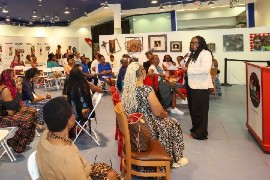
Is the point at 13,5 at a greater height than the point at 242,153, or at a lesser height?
greater

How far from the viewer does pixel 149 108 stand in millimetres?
3316

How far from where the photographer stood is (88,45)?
20531 millimetres

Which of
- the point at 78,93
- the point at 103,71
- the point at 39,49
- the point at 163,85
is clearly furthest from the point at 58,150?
the point at 39,49

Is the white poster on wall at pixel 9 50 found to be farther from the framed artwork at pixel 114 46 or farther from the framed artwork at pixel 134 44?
the framed artwork at pixel 134 44

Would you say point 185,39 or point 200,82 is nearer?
point 200,82

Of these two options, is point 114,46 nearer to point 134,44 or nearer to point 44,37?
point 134,44

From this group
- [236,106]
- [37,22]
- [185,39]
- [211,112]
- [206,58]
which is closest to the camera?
[206,58]

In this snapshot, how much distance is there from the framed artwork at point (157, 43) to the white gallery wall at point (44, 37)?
7866mm

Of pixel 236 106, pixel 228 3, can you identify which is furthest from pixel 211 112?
pixel 228 3

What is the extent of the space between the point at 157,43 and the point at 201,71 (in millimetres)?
7586

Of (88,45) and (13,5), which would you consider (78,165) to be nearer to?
(13,5)

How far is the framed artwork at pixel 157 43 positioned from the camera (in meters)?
11.6

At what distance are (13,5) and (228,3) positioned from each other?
9464 millimetres

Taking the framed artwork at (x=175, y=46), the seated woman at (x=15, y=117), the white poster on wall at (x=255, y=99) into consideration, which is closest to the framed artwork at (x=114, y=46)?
the framed artwork at (x=175, y=46)
